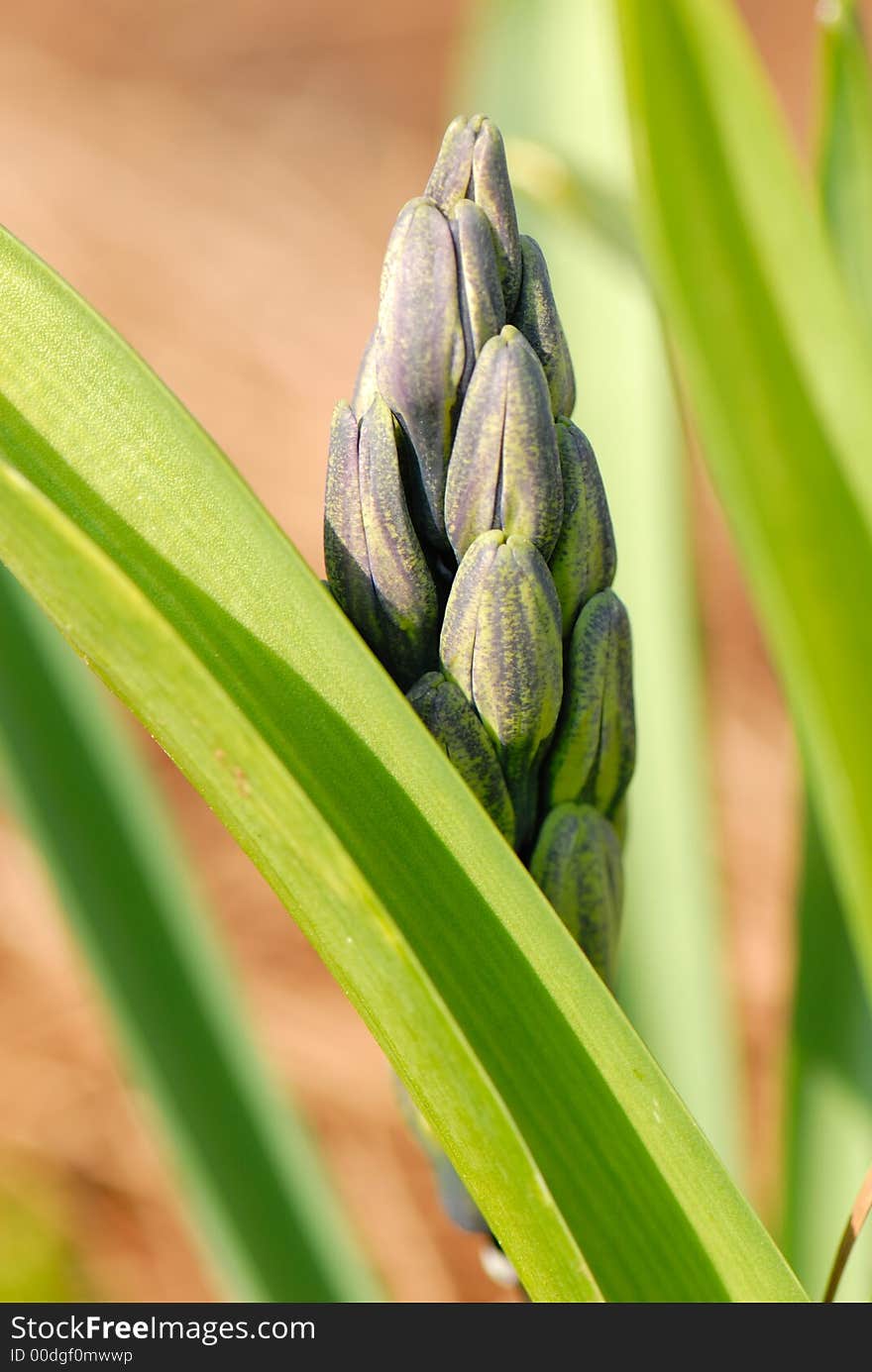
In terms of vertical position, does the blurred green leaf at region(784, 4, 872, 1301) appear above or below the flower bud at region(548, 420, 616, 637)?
below

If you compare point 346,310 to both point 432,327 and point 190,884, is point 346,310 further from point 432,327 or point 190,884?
point 432,327

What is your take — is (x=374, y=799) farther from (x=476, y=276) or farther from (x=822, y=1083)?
(x=822, y=1083)

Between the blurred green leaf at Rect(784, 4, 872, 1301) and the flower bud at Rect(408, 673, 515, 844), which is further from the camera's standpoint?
the blurred green leaf at Rect(784, 4, 872, 1301)

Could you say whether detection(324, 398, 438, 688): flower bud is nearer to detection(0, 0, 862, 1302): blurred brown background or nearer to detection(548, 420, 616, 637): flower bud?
detection(548, 420, 616, 637): flower bud

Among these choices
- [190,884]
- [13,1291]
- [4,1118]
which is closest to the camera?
[190,884]

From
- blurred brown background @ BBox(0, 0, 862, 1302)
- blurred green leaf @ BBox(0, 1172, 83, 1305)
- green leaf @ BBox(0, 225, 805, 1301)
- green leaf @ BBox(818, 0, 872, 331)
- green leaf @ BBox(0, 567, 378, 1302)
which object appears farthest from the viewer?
blurred brown background @ BBox(0, 0, 862, 1302)

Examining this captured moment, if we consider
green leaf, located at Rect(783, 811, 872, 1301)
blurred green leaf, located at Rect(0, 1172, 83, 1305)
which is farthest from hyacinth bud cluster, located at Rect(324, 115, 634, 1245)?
blurred green leaf, located at Rect(0, 1172, 83, 1305)

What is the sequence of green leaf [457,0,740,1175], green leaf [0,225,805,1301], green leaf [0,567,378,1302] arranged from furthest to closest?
green leaf [457,0,740,1175] < green leaf [0,567,378,1302] < green leaf [0,225,805,1301]
